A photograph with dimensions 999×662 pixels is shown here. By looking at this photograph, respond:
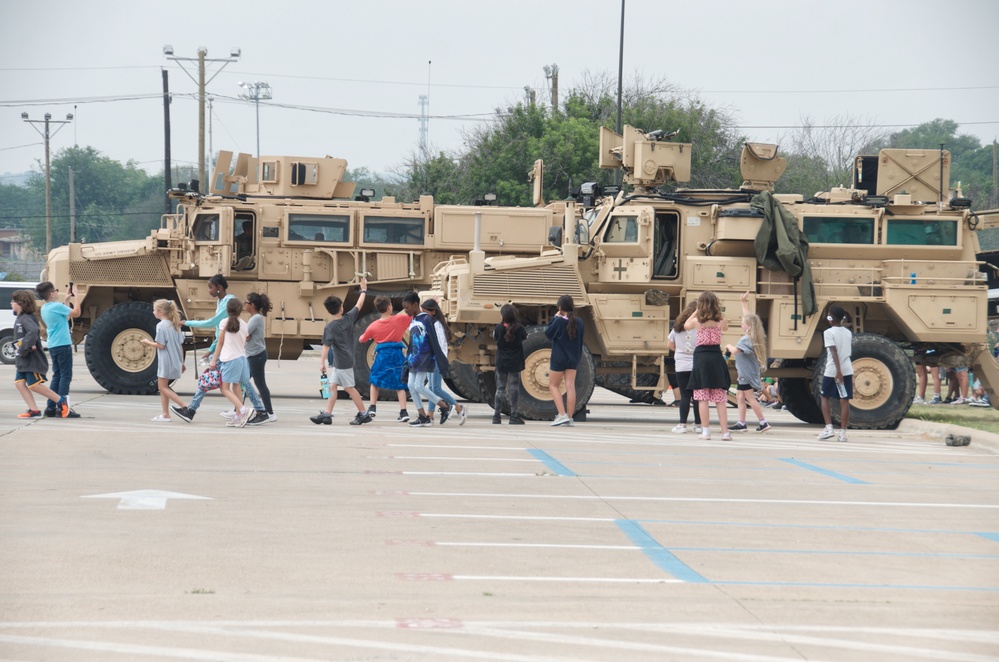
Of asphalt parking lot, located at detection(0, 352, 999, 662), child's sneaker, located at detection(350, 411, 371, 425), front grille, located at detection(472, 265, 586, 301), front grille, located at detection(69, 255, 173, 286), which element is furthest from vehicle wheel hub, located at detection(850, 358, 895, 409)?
front grille, located at detection(69, 255, 173, 286)

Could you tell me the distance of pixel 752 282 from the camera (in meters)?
18.4

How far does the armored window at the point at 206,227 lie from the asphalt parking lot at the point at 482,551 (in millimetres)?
7867

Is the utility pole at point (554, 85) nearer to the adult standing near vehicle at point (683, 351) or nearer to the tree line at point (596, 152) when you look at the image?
the tree line at point (596, 152)

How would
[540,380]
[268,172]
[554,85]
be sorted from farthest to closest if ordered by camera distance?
[554,85] → [268,172] → [540,380]

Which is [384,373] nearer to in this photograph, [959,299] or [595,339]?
[595,339]

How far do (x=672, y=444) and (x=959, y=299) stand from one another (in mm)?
5600

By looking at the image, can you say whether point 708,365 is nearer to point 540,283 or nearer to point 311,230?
point 540,283

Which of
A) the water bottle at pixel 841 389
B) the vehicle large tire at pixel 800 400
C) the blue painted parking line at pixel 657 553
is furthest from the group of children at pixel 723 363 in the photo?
the blue painted parking line at pixel 657 553

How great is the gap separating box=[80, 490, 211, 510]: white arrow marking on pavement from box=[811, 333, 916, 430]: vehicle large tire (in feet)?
33.9

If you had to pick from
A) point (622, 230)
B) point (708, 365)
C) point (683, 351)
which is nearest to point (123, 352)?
point (622, 230)

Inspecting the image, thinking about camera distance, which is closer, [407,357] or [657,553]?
[657,553]

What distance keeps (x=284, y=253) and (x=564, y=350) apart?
712cm

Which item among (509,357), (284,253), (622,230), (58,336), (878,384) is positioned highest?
(622,230)

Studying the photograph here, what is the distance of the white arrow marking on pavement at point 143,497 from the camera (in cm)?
944
